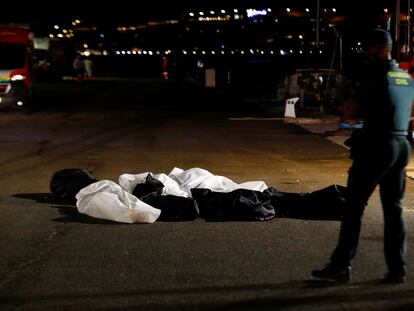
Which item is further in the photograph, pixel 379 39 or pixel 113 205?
pixel 113 205

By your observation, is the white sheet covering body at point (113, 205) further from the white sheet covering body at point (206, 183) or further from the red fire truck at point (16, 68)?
the red fire truck at point (16, 68)

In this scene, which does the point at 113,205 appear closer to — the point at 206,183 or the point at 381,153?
the point at 206,183

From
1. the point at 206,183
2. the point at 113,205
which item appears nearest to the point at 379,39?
the point at 113,205

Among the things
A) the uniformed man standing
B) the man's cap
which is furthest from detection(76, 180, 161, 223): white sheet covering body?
the man's cap

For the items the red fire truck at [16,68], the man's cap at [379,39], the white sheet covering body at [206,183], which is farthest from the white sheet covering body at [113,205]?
the red fire truck at [16,68]

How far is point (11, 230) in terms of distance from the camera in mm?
8320

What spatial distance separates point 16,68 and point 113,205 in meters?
21.0

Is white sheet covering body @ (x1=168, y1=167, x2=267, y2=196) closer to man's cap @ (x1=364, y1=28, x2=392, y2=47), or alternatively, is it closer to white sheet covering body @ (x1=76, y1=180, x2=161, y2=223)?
white sheet covering body @ (x1=76, y1=180, x2=161, y2=223)

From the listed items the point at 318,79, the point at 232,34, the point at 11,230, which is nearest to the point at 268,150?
the point at 11,230

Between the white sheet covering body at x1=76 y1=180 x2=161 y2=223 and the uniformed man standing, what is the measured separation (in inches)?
112

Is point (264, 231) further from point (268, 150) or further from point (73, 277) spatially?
point (268, 150)

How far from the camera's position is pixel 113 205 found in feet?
28.4

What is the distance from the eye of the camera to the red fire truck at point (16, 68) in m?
28.0

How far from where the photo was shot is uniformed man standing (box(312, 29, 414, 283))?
587 cm
